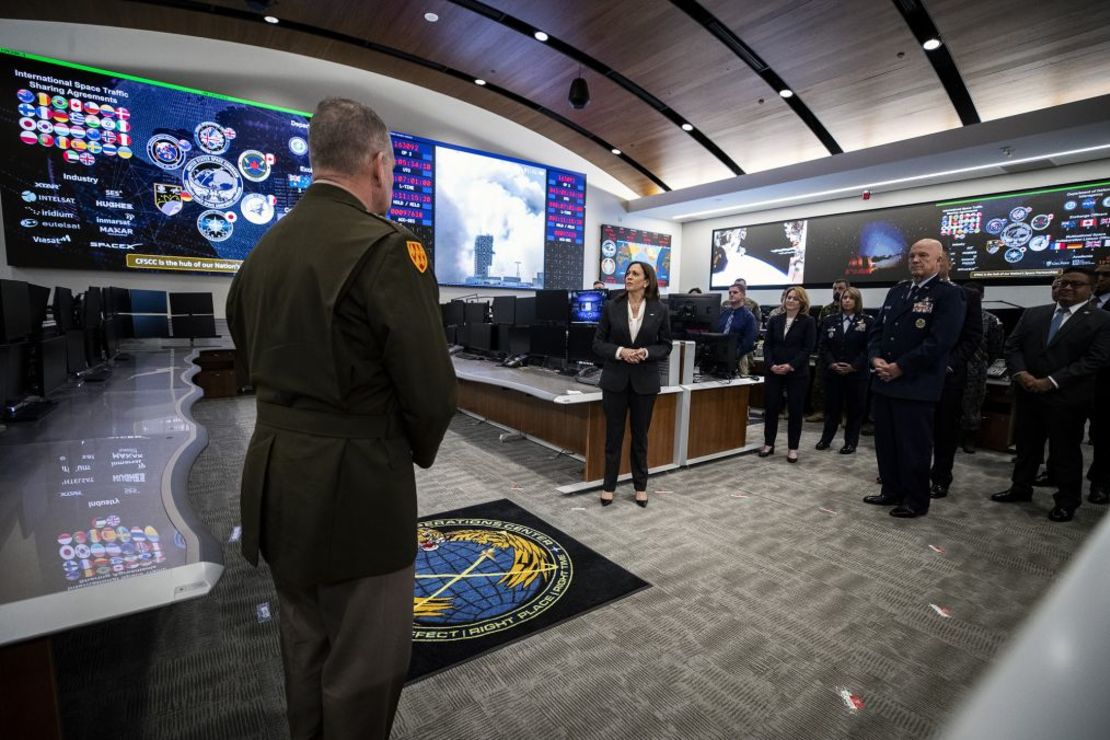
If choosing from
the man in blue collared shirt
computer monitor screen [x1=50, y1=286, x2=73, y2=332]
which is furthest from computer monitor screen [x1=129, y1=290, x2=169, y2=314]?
the man in blue collared shirt

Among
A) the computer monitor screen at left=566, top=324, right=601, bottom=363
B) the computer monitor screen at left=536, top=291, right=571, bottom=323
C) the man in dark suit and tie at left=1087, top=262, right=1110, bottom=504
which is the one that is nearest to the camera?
Answer: the man in dark suit and tie at left=1087, top=262, right=1110, bottom=504

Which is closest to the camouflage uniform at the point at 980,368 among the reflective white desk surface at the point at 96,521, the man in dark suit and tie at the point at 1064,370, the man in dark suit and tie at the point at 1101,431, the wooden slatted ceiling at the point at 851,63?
the man in dark suit and tie at the point at 1101,431

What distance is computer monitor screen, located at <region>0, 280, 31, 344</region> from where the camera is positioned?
2443 mm

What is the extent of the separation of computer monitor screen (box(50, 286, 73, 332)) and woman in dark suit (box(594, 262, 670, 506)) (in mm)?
3588

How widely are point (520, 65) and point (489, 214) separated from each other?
216 cm

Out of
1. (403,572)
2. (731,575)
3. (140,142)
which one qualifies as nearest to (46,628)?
(403,572)

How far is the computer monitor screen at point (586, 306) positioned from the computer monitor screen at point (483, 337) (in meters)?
1.34

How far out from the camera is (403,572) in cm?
122

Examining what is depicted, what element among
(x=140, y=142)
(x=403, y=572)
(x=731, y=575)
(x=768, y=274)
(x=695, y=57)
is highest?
(x=695, y=57)

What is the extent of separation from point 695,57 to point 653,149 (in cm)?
224

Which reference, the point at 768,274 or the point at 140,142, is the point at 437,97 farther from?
the point at 768,274

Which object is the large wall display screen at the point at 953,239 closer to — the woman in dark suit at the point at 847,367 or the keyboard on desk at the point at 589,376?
the woman in dark suit at the point at 847,367

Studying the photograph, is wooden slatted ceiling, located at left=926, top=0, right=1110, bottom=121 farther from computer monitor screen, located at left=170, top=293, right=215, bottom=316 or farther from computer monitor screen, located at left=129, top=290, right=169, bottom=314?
computer monitor screen, located at left=129, top=290, right=169, bottom=314

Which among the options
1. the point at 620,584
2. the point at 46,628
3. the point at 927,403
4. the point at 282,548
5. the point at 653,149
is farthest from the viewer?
the point at 653,149
